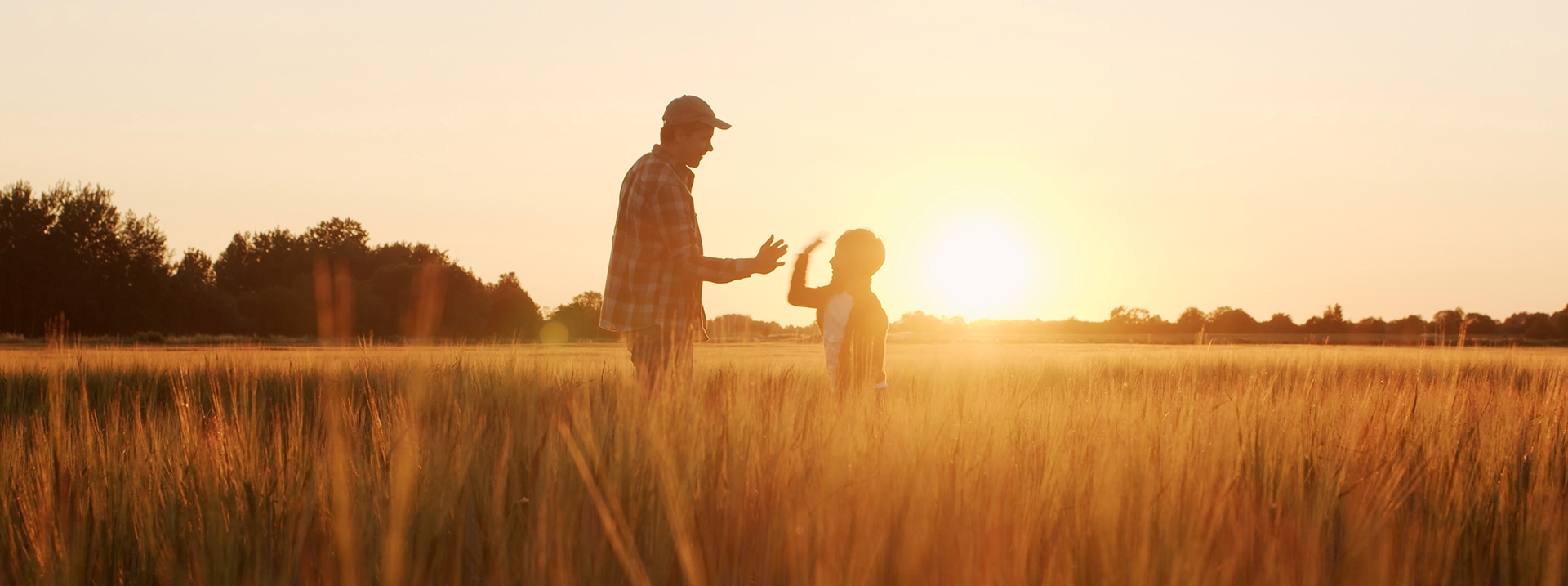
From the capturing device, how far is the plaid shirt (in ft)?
13.0

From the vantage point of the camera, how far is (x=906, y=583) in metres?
1.67

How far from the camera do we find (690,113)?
3951 millimetres

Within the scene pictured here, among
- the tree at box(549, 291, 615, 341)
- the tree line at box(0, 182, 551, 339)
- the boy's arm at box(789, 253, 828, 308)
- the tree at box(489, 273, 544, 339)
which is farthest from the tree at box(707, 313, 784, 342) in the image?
the tree at box(489, 273, 544, 339)

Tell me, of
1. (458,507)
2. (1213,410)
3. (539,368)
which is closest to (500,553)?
(458,507)

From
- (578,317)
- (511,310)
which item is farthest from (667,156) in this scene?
(511,310)

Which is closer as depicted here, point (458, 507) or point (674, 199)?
point (458, 507)

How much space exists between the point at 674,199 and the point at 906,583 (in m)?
2.58

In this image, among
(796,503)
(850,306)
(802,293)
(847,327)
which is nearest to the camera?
(796,503)

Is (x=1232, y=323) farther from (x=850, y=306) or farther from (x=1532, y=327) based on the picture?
(x=850, y=306)

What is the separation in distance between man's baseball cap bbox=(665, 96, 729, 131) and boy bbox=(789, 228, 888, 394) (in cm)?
104

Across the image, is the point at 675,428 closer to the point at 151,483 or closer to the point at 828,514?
the point at 828,514

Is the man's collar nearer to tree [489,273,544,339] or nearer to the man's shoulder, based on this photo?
the man's shoulder

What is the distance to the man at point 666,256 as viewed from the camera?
13.0ft

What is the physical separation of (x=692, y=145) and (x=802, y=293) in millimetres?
1284
